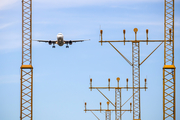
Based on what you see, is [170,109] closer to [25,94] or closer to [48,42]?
[25,94]

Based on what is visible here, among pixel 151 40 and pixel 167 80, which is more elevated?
pixel 151 40

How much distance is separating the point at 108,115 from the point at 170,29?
3977 cm

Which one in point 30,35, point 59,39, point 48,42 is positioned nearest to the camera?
point 30,35

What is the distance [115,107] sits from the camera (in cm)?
9888

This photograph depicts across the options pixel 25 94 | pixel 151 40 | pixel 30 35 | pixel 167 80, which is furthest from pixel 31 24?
pixel 167 80

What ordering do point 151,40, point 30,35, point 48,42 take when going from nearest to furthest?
point 151,40 < point 30,35 < point 48,42

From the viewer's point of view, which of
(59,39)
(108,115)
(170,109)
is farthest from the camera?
(59,39)

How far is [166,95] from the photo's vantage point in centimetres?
7550

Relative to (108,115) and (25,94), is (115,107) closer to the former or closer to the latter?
(108,115)

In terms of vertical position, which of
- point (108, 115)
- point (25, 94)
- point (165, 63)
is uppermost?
point (165, 63)

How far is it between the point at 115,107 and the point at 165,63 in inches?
1022

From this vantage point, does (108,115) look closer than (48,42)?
Yes

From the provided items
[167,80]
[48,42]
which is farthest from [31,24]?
[48,42]

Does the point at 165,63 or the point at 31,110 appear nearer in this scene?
the point at 165,63
